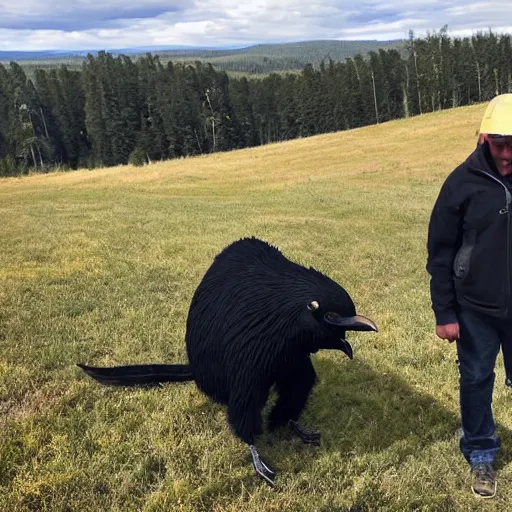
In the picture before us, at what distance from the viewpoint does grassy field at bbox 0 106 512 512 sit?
3.20 meters

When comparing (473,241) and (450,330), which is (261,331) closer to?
(450,330)

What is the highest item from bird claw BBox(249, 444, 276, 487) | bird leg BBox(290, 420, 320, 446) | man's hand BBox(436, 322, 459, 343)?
man's hand BBox(436, 322, 459, 343)

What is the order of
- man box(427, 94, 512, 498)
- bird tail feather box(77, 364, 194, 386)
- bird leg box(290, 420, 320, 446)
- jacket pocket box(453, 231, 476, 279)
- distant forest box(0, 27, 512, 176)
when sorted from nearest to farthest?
1. man box(427, 94, 512, 498)
2. jacket pocket box(453, 231, 476, 279)
3. bird leg box(290, 420, 320, 446)
4. bird tail feather box(77, 364, 194, 386)
5. distant forest box(0, 27, 512, 176)

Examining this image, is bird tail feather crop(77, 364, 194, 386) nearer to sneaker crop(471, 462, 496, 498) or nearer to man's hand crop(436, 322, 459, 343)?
man's hand crop(436, 322, 459, 343)

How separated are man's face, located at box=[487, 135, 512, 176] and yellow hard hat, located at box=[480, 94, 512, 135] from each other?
56mm

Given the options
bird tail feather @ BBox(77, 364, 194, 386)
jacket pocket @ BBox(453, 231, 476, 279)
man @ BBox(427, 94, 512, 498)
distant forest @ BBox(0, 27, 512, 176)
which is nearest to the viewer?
man @ BBox(427, 94, 512, 498)

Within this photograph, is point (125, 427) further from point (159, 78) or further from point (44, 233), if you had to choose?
point (159, 78)

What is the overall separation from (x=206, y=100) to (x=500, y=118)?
73.3 m

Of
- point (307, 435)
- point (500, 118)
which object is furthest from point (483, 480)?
point (500, 118)

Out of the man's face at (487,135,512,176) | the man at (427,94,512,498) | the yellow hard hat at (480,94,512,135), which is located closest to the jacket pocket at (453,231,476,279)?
the man at (427,94,512,498)

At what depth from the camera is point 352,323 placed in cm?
289

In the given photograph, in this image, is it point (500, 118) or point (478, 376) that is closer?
point (500, 118)

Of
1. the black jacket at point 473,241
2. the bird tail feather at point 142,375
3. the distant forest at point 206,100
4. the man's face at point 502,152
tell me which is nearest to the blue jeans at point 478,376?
the black jacket at point 473,241

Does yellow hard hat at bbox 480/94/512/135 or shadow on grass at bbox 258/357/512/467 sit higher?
yellow hard hat at bbox 480/94/512/135
